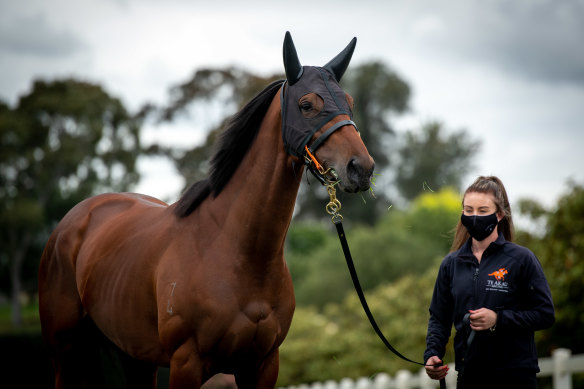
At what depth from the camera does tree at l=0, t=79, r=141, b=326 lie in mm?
23953

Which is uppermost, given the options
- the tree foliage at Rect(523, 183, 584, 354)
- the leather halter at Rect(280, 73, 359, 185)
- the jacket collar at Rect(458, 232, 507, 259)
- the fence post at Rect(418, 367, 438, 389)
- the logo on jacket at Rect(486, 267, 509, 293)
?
the leather halter at Rect(280, 73, 359, 185)

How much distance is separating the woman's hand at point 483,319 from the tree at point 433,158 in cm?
3520

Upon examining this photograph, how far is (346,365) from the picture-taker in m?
9.80

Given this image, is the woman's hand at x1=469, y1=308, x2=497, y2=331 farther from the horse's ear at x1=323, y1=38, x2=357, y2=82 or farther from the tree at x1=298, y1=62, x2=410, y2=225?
the tree at x1=298, y1=62, x2=410, y2=225

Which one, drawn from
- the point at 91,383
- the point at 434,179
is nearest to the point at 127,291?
the point at 91,383

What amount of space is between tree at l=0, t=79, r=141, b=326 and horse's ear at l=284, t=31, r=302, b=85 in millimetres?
21677

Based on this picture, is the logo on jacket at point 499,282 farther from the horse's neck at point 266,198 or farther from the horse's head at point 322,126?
the horse's neck at point 266,198

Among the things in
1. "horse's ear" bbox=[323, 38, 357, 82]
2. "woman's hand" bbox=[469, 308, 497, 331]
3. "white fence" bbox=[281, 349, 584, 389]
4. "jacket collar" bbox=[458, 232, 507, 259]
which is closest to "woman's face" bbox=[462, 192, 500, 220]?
"jacket collar" bbox=[458, 232, 507, 259]

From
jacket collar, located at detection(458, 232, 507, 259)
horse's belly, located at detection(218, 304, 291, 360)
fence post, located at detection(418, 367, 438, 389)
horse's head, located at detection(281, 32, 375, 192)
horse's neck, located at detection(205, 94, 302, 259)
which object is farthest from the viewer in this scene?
fence post, located at detection(418, 367, 438, 389)

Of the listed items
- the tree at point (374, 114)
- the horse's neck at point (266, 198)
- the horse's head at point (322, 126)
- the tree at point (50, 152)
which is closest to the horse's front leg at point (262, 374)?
the horse's neck at point (266, 198)

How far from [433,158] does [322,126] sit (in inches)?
1422

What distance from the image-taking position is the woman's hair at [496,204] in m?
3.01

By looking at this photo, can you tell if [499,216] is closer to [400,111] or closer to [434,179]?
[434,179]

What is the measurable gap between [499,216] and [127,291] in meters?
2.20
